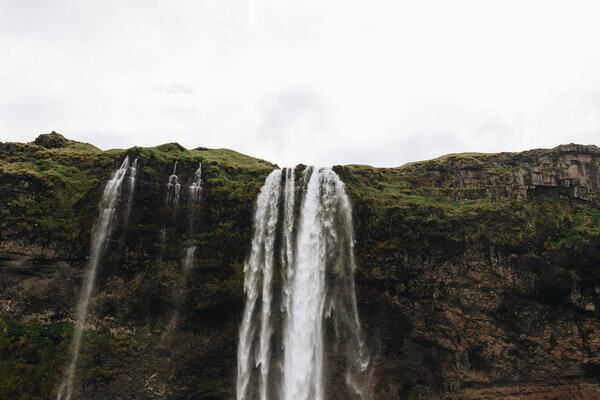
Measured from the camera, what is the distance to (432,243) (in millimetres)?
21312

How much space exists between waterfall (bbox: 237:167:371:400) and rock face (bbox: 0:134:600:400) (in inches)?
31.9

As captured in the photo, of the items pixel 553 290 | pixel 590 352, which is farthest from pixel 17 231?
pixel 590 352

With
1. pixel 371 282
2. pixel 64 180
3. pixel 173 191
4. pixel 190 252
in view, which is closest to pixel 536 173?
pixel 371 282

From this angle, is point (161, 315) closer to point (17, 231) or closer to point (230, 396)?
point (230, 396)

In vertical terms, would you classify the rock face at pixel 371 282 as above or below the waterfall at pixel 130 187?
below

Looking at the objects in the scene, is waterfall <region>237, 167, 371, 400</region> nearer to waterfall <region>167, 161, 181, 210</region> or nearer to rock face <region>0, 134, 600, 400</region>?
rock face <region>0, 134, 600, 400</region>

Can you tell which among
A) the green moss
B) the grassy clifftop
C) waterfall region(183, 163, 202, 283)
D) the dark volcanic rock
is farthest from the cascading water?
the dark volcanic rock

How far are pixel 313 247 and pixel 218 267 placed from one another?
232 inches

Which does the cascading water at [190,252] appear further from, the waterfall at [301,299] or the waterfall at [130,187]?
the waterfall at [301,299]

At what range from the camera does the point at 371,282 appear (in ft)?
69.9

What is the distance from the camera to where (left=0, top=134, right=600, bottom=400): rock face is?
19.0m

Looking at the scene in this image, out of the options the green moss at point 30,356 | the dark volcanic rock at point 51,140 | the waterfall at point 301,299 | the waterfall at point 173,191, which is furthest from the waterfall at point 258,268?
the dark volcanic rock at point 51,140

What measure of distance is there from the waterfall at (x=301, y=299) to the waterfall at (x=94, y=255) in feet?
28.5

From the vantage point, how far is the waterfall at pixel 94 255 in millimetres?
18797
